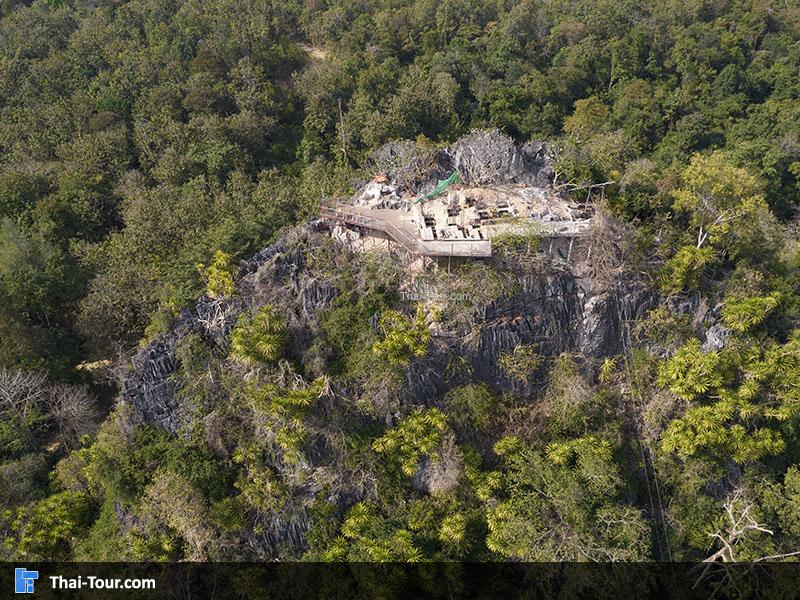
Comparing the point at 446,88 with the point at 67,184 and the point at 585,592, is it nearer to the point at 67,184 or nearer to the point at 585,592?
the point at 67,184

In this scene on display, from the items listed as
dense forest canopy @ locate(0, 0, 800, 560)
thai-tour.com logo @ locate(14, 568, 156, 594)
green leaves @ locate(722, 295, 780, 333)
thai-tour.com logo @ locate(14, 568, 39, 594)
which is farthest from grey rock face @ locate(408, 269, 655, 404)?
thai-tour.com logo @ locate(14, 568, 39, 594)

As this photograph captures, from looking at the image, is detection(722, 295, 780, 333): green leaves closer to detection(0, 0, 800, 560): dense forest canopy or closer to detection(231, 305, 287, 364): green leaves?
detection(0, 0, 800, 560): dense forest canopy

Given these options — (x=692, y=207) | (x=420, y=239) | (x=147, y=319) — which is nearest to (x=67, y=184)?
(x=147, y=319)

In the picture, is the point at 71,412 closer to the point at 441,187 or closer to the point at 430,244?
the point at 430,244

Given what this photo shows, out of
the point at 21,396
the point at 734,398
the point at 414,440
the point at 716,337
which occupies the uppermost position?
the point at 716,337

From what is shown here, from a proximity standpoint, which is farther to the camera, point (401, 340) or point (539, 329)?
point (539, 329)

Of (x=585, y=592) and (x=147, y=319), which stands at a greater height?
(x=147, y=319)

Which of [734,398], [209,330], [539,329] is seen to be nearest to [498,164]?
[539,329]
